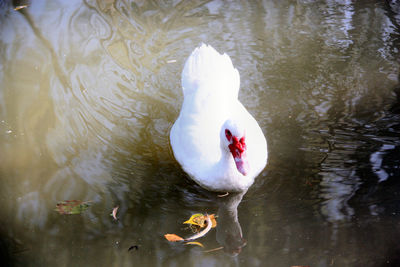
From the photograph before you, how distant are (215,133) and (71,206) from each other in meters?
1.38

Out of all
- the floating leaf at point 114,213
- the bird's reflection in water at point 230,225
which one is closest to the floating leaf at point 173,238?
the bird's reflection in water at point 230,225

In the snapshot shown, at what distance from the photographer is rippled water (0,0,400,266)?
3555 millimetres

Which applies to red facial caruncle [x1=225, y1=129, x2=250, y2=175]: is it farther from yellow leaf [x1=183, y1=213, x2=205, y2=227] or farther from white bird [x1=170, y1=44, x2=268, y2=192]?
yellow leaf [x1=183, y1=213, x2=205, y2=227]

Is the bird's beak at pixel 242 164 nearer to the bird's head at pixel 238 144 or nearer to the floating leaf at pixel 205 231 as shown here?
the bird's head at pixel 238 144

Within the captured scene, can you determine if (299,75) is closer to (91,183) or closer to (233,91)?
(233,91)

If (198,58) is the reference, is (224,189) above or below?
below

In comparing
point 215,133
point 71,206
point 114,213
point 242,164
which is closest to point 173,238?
point 114,213

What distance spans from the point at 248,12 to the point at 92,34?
2.22 m

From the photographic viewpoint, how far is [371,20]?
631 centimetres

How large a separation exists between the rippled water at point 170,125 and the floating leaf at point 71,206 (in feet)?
0.19

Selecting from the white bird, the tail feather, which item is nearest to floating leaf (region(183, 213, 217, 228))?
the white bird

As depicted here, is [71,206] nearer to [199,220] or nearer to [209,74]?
[199,220]

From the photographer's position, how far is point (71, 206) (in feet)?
13.0

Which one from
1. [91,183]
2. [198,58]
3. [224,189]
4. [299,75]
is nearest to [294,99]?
[299,75]
